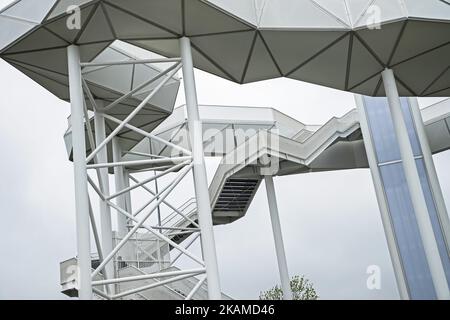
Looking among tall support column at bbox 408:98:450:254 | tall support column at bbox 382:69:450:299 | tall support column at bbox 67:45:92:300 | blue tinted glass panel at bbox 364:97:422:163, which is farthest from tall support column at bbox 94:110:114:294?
tall support column at bbox 408:98:450:254

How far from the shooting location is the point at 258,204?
3825 centimetres

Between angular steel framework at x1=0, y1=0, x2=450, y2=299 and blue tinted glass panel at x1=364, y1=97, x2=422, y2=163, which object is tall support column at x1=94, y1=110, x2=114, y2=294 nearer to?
angular steel framework at x1=0, y1=0, x2=450, y2=299

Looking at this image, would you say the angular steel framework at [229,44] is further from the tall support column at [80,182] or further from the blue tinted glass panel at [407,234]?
the blue tinted glass panel at [407,234]

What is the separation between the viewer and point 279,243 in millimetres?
23188

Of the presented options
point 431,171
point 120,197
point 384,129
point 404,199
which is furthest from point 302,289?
point 120,197

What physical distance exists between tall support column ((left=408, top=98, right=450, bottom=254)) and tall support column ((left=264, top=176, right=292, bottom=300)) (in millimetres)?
6597

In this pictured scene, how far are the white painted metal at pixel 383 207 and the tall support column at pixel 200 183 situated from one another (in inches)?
522

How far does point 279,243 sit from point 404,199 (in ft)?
18.6

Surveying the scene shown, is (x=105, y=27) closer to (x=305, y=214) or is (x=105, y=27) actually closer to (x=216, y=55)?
(x=216, y=55)

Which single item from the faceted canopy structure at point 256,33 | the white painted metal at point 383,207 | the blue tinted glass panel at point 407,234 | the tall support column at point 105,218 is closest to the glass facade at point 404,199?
the blue tinted glass panel at point 407,234

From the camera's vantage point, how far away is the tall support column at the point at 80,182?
1141cm

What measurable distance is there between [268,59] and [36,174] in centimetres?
1872

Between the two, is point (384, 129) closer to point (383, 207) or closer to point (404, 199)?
point (404, 199)
